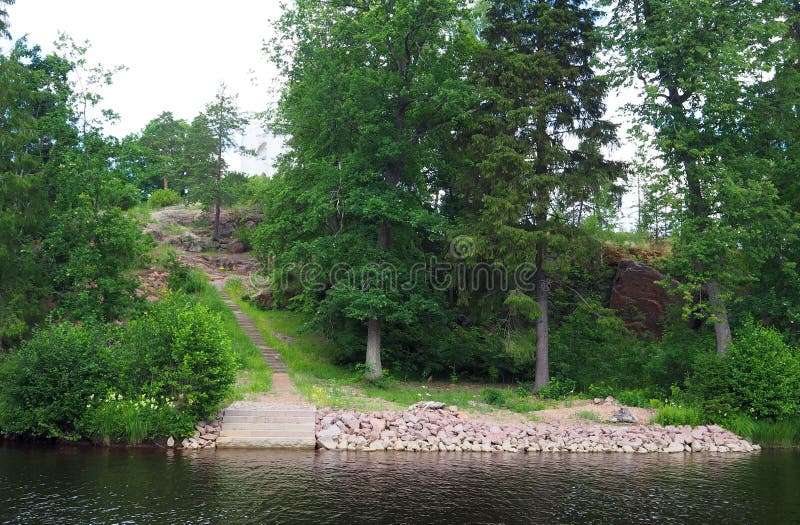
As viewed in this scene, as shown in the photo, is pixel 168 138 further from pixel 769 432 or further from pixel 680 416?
pixel 769 432

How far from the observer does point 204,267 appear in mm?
39281

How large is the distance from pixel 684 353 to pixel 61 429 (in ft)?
64.4

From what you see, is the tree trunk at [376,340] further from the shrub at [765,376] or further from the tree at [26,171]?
the shrub at [765,376]

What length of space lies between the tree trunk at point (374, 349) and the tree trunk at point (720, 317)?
12.2 metres

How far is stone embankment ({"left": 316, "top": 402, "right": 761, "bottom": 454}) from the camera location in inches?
574

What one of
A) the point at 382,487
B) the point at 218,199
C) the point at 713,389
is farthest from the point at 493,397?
the point at 218,199

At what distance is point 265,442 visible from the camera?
14.2 metres

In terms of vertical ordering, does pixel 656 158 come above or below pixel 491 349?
above

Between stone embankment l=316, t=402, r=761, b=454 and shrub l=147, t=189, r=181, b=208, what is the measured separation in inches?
→ 1544

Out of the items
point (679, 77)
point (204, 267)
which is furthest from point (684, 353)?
point (204, 267)

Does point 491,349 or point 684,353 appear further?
point 491,349

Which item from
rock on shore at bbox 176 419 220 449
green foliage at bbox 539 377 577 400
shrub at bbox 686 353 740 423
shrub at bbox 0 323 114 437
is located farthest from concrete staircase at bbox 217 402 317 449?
shrub at bbox 686 353 740 423

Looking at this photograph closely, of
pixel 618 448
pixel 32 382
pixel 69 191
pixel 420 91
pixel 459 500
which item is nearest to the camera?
pixel 459 500

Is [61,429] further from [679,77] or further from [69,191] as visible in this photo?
[679,77]
